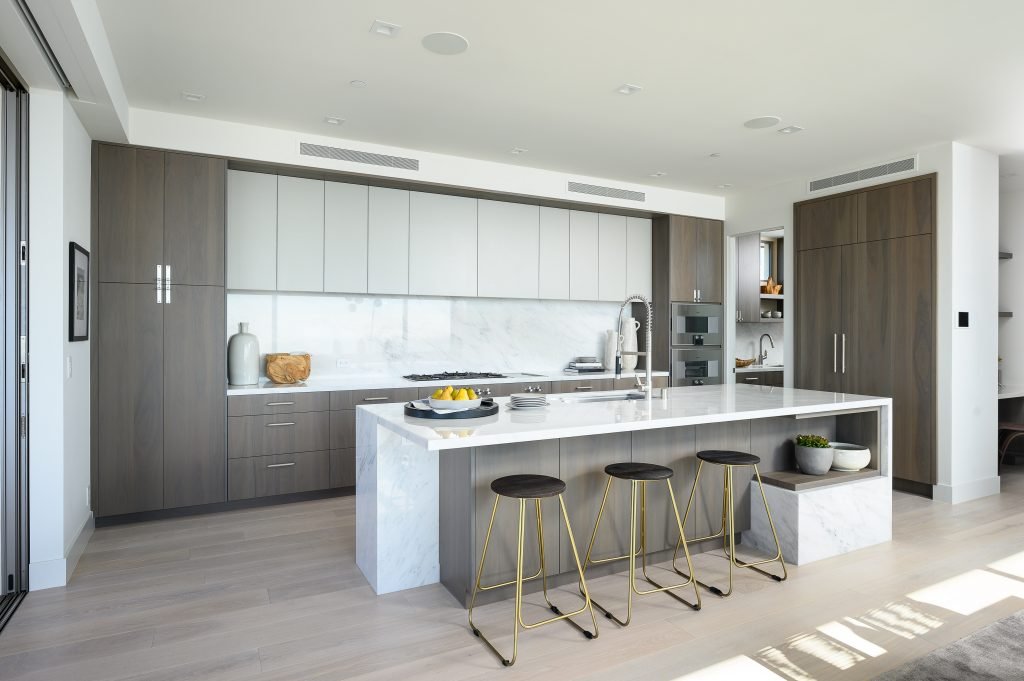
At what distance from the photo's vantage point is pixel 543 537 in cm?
292

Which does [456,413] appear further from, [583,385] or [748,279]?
[748,279]

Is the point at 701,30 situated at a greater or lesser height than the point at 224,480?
greater

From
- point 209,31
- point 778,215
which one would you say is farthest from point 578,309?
point 209,31

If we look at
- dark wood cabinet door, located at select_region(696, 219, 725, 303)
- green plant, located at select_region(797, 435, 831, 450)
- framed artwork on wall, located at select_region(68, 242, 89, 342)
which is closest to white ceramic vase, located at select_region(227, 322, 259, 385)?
framed artwork on wall, located at select_region(68, 242, 89, 342)

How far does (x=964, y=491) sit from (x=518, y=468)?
3974 mm

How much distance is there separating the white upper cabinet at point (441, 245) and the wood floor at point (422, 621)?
2.37 m

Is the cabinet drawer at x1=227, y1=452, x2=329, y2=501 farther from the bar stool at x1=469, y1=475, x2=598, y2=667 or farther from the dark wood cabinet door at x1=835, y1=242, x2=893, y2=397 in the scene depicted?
the dark wood cabinet door at x1=835, y1=242, x2=893, y2=397

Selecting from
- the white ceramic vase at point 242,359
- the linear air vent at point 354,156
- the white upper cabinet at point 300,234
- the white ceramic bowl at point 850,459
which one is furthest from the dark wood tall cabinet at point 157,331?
the white ceramic bowl at point 850,459

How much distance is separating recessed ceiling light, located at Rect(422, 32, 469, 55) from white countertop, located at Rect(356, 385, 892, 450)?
1.88 metres

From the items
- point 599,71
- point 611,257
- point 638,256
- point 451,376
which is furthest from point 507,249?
point 599,71

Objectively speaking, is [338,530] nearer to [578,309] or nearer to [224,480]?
[224,480]

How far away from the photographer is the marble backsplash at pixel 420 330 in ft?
16.4

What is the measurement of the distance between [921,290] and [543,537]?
3.88m

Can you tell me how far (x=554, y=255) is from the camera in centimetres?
589
